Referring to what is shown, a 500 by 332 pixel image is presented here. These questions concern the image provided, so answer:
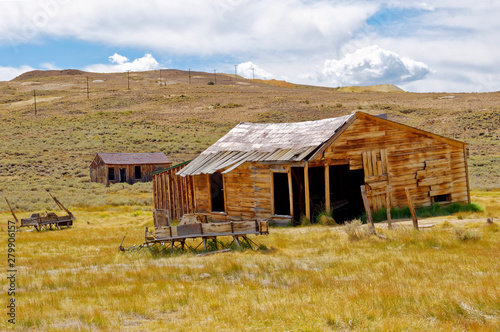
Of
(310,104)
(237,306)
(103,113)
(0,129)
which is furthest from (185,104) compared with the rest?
(237,306)

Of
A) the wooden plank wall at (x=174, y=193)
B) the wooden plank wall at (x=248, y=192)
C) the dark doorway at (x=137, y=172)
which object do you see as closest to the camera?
the wooden plank wall at (x=248, y=192)

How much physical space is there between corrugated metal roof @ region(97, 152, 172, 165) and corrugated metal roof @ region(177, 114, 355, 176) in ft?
79.8

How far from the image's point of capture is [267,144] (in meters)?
19.5

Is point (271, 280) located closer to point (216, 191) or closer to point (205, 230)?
point (205, 230)

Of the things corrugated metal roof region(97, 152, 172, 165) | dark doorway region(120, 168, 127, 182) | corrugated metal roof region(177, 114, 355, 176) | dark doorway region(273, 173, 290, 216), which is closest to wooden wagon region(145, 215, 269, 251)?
corrugated metal roof region(177, 114, 355, 176)

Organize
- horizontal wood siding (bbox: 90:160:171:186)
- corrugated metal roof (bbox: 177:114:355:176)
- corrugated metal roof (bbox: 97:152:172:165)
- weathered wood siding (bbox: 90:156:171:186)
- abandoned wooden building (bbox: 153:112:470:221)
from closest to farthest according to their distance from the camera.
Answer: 1. abandoned wooden building (bbox: 153:112:470:221)
2. corrugated metal roof (bbox: 177:114:355:176)
3. weathered wood siding (bbox: 90:156:171:186)
4. horizontal wood siding (bbox: 90:160:171:186)
5. corrugated metal roof (bbox: 97:152:172:165)

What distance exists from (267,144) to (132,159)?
29043mm

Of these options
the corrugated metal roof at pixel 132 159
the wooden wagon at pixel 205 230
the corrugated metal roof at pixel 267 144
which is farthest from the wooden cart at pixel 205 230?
the corrugated metal roof at pixel 132 159

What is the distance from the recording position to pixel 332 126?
1809 centimetres

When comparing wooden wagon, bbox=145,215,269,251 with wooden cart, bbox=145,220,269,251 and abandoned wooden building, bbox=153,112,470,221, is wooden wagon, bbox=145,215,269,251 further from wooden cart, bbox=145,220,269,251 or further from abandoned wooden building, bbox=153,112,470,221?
abandoned wooden building, bbox=153,112,470,221

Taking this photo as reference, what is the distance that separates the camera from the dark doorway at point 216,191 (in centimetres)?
2122

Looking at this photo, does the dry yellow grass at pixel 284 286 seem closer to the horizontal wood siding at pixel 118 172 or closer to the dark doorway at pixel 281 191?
the dark doorway at pixel 281 191

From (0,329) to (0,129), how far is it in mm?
69694

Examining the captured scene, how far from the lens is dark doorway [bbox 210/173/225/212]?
69.6 feet
